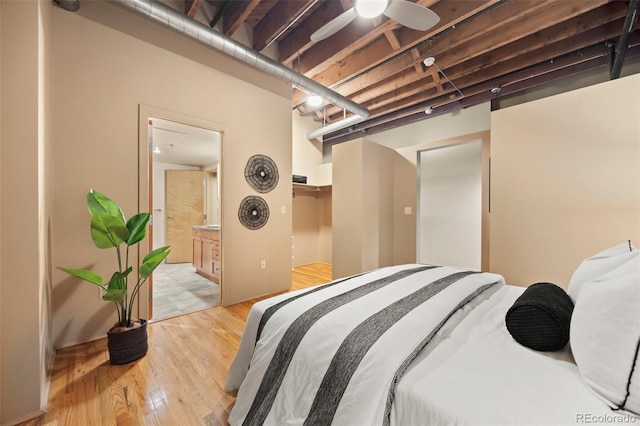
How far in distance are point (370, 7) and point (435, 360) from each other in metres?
2.20

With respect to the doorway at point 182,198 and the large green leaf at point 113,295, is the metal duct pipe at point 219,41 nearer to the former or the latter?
the doorway at point 182,198

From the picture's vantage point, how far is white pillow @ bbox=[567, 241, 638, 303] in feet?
3.67

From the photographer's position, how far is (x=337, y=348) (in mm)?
1025

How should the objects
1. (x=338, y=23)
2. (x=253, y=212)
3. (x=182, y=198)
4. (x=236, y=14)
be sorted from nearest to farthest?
(x=338, y=23)
(x=236, y=14)
(x=253, y=212)
(x=182, y=198)

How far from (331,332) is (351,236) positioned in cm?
315

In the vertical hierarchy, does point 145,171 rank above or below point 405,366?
above

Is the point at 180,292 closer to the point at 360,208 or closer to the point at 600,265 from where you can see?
the point at 360,208

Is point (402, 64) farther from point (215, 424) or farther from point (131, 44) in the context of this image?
point (215, 424)

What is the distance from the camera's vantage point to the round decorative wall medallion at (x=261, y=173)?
11.0 feet

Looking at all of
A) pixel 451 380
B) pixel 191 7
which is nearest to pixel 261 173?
pixel 191 7

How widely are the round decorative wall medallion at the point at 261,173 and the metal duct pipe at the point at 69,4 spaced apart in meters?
1.95

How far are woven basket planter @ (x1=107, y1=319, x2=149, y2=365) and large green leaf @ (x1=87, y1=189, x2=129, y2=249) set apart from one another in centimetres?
69

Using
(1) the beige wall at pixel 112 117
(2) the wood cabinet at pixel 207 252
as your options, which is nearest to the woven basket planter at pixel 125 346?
(1) the beige wall at pixel 112 117

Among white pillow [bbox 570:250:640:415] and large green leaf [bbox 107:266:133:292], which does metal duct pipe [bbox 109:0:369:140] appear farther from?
white pillow [bbox 570:250:640:415]
